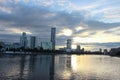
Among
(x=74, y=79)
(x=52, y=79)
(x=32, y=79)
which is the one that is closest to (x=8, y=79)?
(x=32, y=79)

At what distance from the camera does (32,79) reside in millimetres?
44781

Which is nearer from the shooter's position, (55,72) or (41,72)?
(41,72)

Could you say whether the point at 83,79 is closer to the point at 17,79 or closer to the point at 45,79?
the point at 45,79

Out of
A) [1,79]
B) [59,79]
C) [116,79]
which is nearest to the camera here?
[1,79]

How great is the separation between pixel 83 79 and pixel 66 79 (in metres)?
3.13

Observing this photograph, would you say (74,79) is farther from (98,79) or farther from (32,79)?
(32,79)

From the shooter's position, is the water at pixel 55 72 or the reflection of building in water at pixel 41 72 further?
the water at pixel 55 72

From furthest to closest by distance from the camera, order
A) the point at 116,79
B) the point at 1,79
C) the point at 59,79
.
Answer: the point at 116,79 < the point at 59,79 < the point at 1,79

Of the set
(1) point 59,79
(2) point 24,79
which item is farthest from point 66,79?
(2) point 24,79

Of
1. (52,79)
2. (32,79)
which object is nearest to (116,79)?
(52,79)

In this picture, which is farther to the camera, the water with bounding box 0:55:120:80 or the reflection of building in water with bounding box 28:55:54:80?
the water with bounding box 0:55:120:80

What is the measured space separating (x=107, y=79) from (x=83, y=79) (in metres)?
5.03

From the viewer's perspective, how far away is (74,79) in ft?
152

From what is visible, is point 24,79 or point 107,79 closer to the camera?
point 24,79
